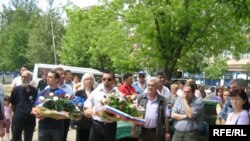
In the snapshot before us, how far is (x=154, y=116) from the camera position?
7949 mm

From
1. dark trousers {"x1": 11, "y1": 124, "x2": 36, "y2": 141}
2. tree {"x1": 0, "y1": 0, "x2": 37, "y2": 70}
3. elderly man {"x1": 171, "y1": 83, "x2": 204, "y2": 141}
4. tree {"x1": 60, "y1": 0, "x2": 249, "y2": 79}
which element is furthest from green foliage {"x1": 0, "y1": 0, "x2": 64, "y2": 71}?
elderly man {"x1": 171, "y1": 83, "x2": 204, "y2": 141}

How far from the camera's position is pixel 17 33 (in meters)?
65.7

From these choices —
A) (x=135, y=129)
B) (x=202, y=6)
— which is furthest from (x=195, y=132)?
(x=202, y=6)

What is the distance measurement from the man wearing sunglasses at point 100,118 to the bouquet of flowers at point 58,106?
0.22 meters

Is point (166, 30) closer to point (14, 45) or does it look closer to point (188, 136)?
point (188, 136)

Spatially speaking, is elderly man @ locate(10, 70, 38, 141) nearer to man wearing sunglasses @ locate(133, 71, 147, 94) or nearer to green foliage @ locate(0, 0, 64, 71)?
man wearing sunglasses @ locate(133, 71, 147, 94)

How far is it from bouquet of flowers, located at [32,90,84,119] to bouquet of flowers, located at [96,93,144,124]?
0.41 m

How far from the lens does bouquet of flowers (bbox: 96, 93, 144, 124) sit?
23.8 feet

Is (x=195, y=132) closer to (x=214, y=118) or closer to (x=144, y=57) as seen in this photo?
(x=214, y=118)

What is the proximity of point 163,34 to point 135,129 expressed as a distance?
15.7 metres

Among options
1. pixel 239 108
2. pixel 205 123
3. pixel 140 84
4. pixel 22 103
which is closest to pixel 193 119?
pixel 205 123

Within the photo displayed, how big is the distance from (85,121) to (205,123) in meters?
2.12

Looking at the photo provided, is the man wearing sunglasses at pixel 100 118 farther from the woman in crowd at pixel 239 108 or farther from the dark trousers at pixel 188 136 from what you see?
the woman in crowd at pixel 239 108

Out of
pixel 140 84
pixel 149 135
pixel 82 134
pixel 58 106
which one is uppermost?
pixel 140 84
